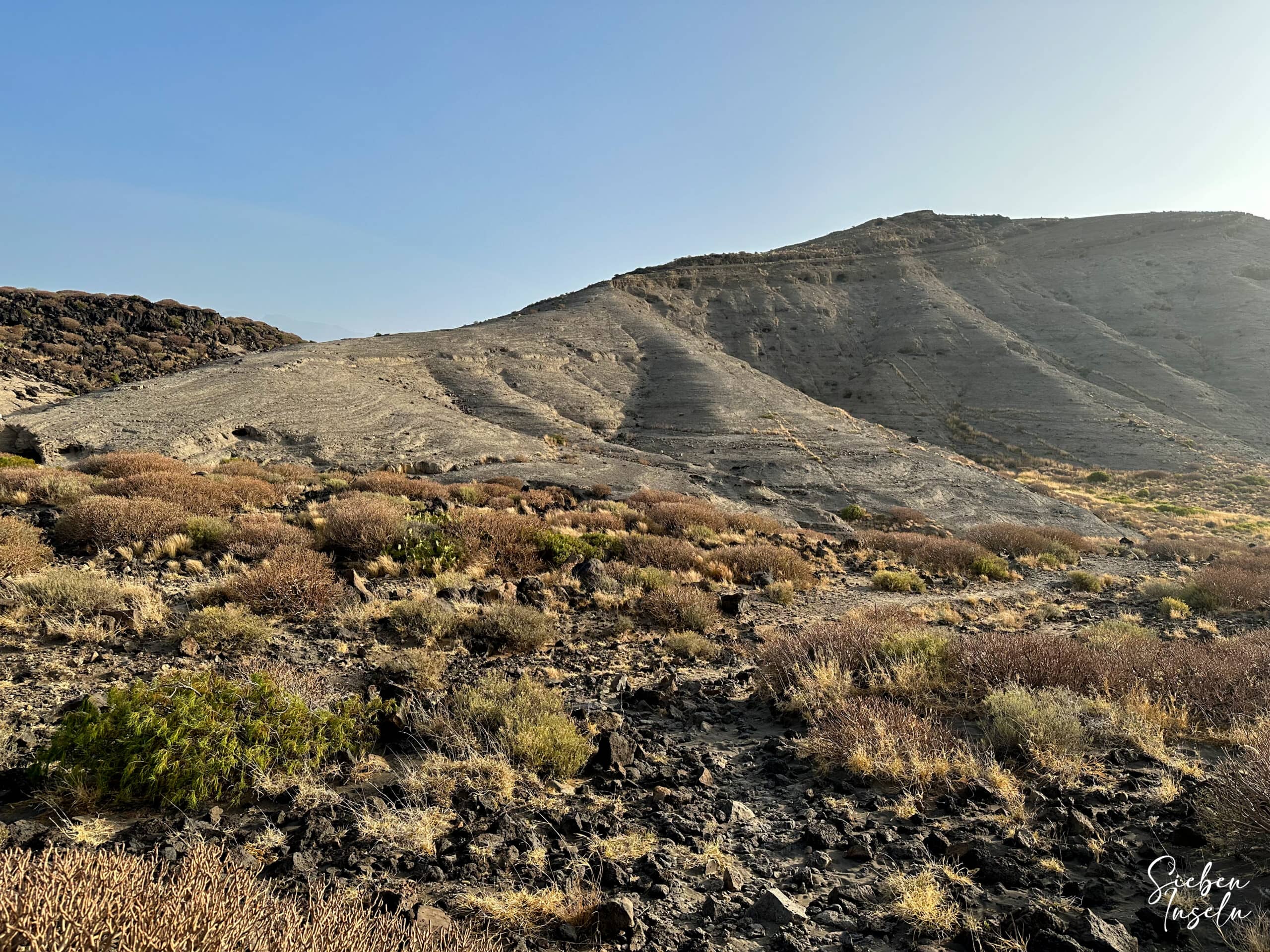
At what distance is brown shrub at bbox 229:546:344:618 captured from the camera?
8008 mm

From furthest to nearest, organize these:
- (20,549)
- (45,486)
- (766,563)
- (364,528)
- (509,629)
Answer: (766,563) < (45,486) < (364,528) < (20,549) < (509,629)

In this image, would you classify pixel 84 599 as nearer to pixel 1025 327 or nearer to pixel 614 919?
pixel 614 919

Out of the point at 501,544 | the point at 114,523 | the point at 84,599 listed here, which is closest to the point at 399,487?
the point at 501,544

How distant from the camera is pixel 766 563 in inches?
532

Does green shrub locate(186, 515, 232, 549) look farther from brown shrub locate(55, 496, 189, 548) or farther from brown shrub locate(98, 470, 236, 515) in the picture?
brown shrub locate(98, 470, 236, 515)

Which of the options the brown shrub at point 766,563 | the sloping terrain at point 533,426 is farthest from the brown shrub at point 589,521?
the sloping terrain at point 533,426

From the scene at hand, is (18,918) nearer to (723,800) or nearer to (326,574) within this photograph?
(723,800)

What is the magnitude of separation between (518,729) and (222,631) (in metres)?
3.95

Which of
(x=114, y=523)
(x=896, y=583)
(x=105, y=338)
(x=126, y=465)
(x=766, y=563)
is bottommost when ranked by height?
(x=896, y=583)

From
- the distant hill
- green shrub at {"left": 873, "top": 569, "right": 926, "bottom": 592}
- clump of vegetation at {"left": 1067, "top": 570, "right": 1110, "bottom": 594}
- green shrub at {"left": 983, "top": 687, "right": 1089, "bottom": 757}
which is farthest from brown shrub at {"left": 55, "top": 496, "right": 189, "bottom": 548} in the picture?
the distant hill

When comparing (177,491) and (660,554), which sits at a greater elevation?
(177,491)

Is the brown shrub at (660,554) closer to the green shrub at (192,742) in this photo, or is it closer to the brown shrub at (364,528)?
the brown shrub at (364,528)

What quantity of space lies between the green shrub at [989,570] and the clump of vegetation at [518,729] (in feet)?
46.2

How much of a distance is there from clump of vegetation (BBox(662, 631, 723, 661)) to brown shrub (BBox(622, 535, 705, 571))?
3.34m
